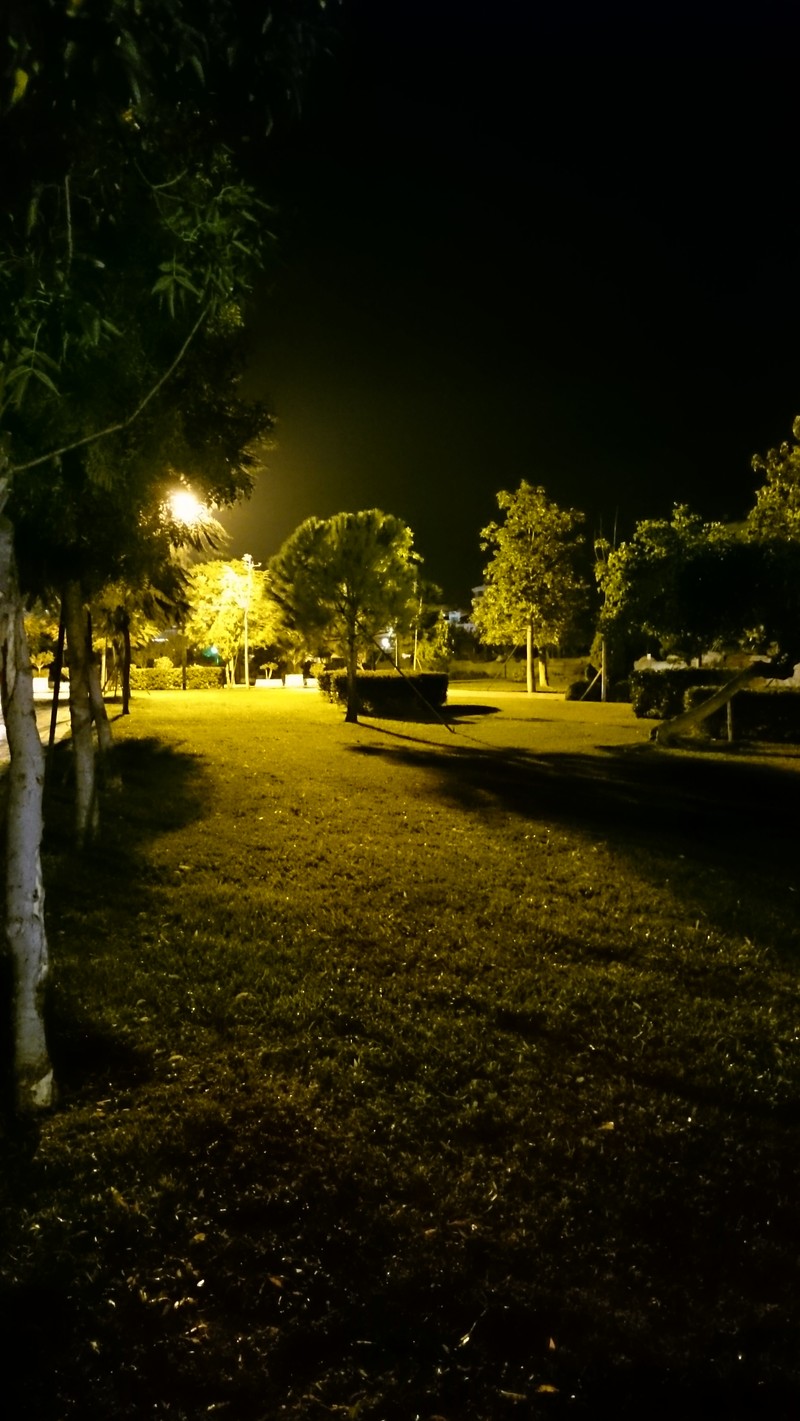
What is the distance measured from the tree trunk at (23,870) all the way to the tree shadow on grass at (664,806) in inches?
217

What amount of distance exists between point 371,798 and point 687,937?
6.24 meters

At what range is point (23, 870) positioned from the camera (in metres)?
4.37

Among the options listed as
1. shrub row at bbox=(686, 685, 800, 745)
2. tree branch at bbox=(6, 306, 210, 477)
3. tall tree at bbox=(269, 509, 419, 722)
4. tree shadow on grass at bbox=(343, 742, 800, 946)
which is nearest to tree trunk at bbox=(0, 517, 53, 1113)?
tree branch at bbox=(6, 306, 210, 477)

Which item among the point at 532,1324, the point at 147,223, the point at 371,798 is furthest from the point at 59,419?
the point at 371,798

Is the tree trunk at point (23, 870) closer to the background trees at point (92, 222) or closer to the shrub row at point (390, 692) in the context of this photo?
the background trees at point (92, 222)

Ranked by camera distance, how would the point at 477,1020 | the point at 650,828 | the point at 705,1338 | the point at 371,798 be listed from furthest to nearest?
the point at 371,798
the point at 650,828
the point at 477,1020
the point at 705,1338

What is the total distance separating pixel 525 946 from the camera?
23.3 ft

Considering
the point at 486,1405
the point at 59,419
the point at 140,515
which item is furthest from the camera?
the point at 140,515

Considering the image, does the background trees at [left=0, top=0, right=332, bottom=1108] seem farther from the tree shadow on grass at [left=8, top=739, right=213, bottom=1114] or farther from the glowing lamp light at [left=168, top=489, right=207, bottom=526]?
the glowing lamp light at [left=168, top=489, right=207, bottom=526]

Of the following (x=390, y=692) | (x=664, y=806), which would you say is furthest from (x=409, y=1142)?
(x=390, y=692)

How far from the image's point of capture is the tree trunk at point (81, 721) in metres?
9.28

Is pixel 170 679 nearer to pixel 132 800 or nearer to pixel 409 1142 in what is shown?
pixel 132 800

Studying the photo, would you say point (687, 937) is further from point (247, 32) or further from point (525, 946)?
point (247, 32)

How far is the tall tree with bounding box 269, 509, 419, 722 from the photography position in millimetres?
22609
